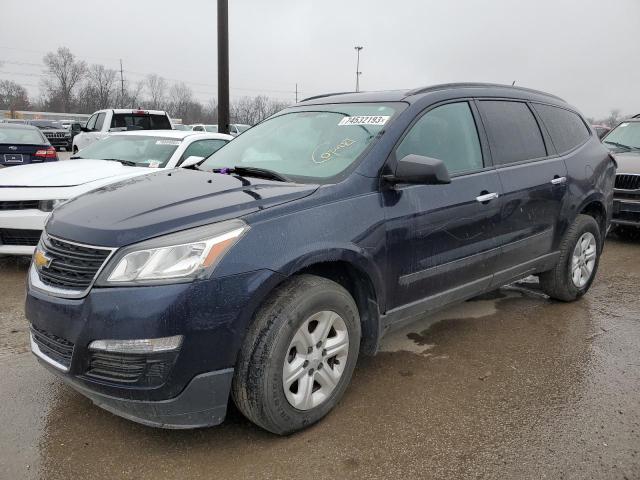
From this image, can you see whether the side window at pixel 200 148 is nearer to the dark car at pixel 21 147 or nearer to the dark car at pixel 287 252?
the dark car at pixel 287 252

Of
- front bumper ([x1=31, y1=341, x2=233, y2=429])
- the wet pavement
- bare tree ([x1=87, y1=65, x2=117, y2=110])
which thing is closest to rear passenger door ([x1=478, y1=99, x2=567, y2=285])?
the wet pavement

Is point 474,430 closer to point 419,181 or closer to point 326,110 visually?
point 419,181

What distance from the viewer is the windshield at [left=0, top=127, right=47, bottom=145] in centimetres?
1015

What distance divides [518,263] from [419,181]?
1566 mm

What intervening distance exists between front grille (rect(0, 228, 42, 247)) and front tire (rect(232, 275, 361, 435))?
145 inches

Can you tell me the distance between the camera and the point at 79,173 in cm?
584

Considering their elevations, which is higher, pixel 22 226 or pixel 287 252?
pixel 287 252

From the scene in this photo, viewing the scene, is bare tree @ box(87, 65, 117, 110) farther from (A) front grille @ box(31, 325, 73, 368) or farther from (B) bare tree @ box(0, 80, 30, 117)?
(A) front grille @ box(31, 325, 73, 368)

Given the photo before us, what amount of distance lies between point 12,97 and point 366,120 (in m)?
83.3

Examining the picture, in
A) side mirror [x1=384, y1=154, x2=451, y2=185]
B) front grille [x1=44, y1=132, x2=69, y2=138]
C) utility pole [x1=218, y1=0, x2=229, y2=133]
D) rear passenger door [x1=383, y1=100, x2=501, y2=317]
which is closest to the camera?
side mirror [x1=384, y1=154, x2=451, y2=185]

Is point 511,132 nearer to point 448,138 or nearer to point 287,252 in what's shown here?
point 448,138

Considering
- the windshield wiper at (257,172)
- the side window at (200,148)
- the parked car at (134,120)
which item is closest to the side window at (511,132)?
the windshield wiper at (257,172)

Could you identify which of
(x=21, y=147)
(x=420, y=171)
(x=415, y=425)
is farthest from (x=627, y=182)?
(x=21, y=147)

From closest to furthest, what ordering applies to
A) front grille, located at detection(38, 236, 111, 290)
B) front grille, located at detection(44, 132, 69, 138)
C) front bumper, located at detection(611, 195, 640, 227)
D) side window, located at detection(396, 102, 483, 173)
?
front grille, located at detection(38, 236, 111, 290) → side window, located at detection(396, 102, 483, 173) → front bumper, located at detection(611, 195, 640, 227) → front grille, located at detection(44, 132, 69, 138)
